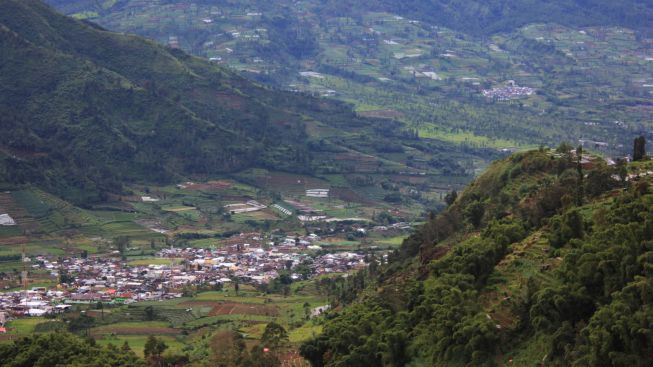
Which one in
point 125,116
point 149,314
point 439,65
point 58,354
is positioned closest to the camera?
point 58,354

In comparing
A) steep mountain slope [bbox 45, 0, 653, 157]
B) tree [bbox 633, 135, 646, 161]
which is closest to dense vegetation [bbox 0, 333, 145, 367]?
tree [bbox 633, 135, 646, 161]

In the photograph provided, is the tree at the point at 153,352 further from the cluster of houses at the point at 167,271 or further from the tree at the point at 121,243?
the tree at the point at 121,243

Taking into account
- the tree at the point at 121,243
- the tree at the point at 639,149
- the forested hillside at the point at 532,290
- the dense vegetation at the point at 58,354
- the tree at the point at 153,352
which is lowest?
the tree at the point at 121,243

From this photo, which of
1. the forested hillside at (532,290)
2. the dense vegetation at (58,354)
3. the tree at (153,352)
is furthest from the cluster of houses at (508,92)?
the dense vegetation at (58,354)

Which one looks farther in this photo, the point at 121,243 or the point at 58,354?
the point at 121,243

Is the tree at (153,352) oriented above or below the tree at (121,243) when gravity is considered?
above

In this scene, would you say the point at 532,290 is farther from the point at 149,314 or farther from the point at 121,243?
the point at 121,243

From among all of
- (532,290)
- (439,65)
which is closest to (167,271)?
(532,290)
